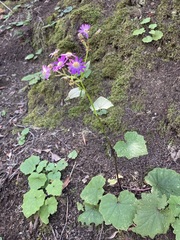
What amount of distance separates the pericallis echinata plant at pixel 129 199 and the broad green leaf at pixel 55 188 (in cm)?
15

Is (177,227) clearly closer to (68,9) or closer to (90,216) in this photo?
(90,216)

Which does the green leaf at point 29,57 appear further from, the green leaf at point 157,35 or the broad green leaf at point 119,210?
the broad green leaf at point 119,210

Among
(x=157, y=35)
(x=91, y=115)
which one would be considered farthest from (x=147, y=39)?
(x=91, y=115)

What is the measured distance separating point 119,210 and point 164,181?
0.32 m

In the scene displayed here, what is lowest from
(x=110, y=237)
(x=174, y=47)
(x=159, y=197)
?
(x=110, y=237)

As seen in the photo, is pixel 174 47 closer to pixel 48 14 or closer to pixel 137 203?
pixel 137 203

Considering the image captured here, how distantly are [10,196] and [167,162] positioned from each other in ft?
3.56

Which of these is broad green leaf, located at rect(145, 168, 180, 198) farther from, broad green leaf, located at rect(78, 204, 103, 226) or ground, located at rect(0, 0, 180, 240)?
broad green leaf, located at rect(78, 204, 103, 226)

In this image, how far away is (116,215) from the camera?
1525 millimetres

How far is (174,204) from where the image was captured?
1520mm

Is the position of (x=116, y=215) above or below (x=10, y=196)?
above

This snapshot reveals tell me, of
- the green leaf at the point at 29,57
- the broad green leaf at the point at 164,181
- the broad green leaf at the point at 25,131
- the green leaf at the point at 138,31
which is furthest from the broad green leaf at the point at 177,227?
the green leaf at the point at 29,57

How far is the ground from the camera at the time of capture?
1835mm

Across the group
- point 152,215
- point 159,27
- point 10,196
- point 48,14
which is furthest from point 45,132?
point 48,14
